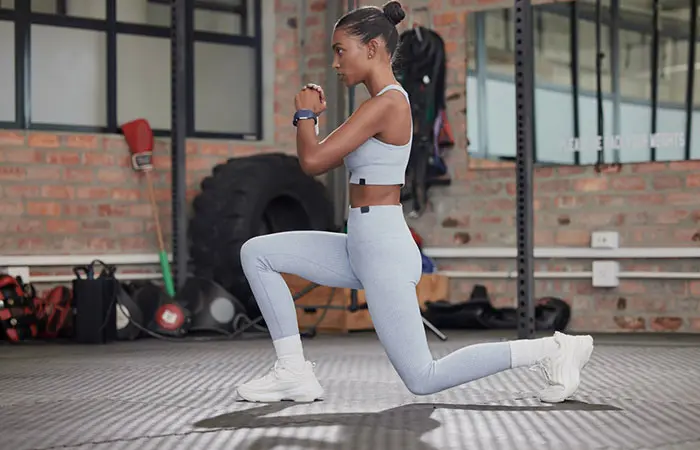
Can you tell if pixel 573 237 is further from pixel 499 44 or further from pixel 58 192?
pixel 58 192

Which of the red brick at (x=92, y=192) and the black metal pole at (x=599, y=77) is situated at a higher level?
the black metal pole at (x=599, y=77)

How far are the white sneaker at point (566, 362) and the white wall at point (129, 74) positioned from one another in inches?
170

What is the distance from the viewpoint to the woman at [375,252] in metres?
3.01

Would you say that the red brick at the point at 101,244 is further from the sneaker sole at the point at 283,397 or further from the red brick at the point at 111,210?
the sneaker sole at the point at 283,397

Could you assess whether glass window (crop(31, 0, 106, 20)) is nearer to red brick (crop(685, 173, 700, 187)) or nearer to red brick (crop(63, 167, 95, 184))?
red brick (crop(63, 167, 95, 184))

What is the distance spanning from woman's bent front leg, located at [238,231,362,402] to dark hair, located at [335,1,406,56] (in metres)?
0.57

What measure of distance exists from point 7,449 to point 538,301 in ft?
14.9

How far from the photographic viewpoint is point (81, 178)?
22.2 feet

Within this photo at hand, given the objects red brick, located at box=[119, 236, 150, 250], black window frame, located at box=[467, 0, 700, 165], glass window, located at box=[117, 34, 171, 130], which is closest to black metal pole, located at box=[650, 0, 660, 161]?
black window frame, located at box=[467, 0, 700, 165]

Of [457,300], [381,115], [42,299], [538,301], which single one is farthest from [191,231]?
[381,115]

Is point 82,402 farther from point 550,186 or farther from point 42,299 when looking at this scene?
point 550,186

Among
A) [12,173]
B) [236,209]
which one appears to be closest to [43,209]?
[12,173]

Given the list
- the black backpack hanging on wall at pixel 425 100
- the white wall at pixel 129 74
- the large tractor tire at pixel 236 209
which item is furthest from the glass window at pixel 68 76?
the black backpack hanging on wall at pixel 425 100

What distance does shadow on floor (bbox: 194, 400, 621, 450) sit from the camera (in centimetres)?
259
